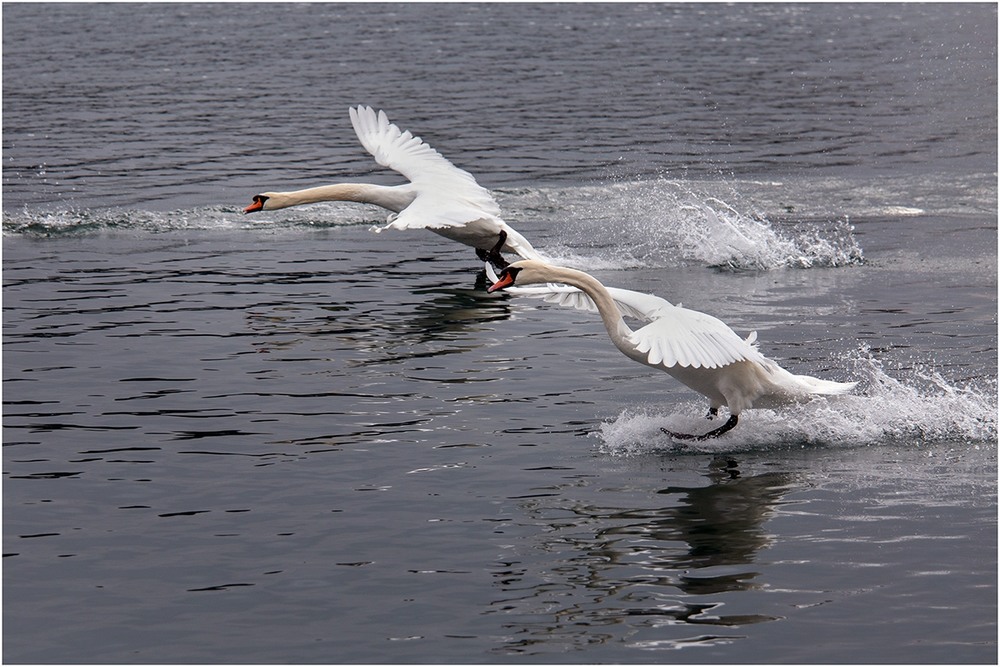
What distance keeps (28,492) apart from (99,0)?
200 ft

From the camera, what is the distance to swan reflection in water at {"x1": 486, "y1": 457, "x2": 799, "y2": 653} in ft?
24.3

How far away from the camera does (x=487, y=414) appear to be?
1110cm

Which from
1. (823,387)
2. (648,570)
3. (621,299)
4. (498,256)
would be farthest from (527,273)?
(498,256)

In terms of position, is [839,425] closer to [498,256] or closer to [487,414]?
[487,414]

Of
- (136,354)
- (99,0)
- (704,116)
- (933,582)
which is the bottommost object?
(933,582)

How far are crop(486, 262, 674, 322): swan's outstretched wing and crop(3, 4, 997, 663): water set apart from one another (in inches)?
31.1

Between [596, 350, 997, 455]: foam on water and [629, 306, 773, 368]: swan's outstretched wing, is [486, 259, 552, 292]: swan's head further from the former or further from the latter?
[596, 350, 997, 455]: foam on water

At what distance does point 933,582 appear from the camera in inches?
313

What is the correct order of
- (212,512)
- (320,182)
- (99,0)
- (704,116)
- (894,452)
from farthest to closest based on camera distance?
(99,0) → (704,116) → (320,182) → (894,452) → (212,512)

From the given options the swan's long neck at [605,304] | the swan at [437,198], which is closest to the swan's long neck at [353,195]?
the swan at [437,198]

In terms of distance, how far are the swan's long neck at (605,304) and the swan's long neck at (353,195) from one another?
5.60m

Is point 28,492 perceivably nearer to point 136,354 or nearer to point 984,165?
point 136,354

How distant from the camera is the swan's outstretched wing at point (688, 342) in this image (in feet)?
29.8

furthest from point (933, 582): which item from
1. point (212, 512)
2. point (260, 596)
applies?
point (212, 512)
